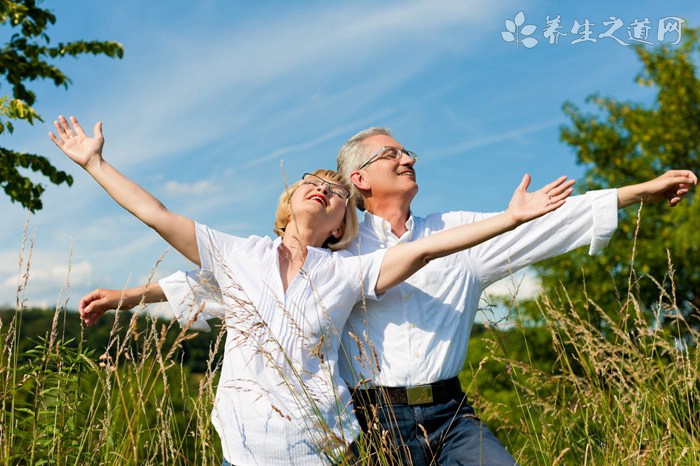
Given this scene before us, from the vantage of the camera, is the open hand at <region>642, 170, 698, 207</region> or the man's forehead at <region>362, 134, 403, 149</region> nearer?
the open hand at <region>642, 170, 698, 207</region>

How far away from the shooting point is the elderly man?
9.21 ft

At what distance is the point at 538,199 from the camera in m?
2.53

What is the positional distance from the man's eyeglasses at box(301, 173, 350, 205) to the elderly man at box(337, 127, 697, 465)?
0.25 meters

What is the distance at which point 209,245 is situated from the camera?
2.76 metres

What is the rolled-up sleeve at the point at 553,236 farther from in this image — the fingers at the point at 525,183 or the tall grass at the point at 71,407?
the tall grass at the point at 71,407

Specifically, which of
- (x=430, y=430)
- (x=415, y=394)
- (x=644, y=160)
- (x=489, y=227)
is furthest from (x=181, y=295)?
(x=644, y=160)

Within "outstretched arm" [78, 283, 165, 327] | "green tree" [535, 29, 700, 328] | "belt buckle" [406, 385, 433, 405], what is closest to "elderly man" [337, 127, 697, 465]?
"belt buckle" [406, 385, 433, 405]

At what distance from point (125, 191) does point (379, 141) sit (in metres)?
1.30

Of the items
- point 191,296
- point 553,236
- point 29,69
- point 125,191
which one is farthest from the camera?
point 29,69

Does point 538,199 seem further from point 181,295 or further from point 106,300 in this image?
point 106,300

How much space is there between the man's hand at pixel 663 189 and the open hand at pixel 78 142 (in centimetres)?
220

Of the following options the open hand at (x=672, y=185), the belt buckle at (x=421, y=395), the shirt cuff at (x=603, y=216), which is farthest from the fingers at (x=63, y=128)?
the open hand at (x=672, y=185)

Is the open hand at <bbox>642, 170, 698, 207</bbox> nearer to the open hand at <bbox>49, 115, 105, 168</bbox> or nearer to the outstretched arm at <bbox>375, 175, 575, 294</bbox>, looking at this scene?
the outstretched arm at <bbox>375, 175, 575, 294</bbox>

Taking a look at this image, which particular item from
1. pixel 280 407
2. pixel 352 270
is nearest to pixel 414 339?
pixel 352 270
